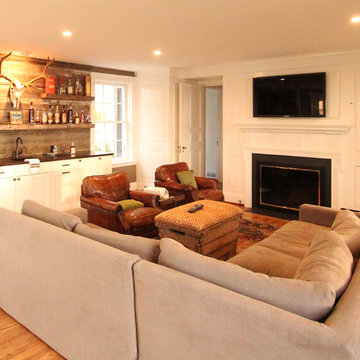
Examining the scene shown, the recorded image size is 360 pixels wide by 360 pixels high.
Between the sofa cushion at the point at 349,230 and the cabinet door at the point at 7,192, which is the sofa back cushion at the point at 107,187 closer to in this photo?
the cabinet door at the point at 7,192

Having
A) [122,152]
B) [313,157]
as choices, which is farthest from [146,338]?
[122,152]

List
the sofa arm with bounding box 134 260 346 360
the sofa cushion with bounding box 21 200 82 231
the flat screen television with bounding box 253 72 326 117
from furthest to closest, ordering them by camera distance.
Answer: the flat screen television with bounding box 253 72 326 117
the sofa cushion with bounding box 21 200 82 231
the sofa arm with bounding box 134 260 346 360

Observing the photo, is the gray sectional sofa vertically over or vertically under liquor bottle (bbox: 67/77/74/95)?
under

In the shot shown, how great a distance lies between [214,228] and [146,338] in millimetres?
1921

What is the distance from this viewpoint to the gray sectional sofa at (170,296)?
1.42 m

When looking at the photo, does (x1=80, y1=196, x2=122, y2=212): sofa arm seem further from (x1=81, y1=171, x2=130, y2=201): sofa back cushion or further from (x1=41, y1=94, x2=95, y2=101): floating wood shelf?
(x1=41, y1=94, x2=95, y2=101): floating wood shelf

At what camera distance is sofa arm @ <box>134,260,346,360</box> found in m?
1.33

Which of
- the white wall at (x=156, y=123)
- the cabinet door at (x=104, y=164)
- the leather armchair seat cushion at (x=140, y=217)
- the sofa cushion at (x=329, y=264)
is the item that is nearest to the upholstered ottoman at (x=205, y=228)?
the leather armchair seat cushion at (x=140, y=217)

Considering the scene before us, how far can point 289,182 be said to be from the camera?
19.7 ft

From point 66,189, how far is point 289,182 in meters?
3.45

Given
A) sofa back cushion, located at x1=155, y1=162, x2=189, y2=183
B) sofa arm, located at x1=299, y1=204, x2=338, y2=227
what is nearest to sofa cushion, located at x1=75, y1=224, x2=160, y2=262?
sofa arm, located at x1=299, y1=204, x2=338, y2=227

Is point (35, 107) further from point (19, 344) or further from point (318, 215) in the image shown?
point (318, 215)

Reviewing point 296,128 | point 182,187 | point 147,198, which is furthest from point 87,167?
point 296,128

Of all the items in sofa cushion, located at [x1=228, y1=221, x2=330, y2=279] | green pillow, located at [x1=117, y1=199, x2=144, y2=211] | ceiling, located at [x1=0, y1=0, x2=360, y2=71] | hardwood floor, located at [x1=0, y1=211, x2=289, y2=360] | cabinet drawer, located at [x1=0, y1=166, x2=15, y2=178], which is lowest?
hardwood floor, located at [x1=0, y1=211, x2=289, y2=360]
